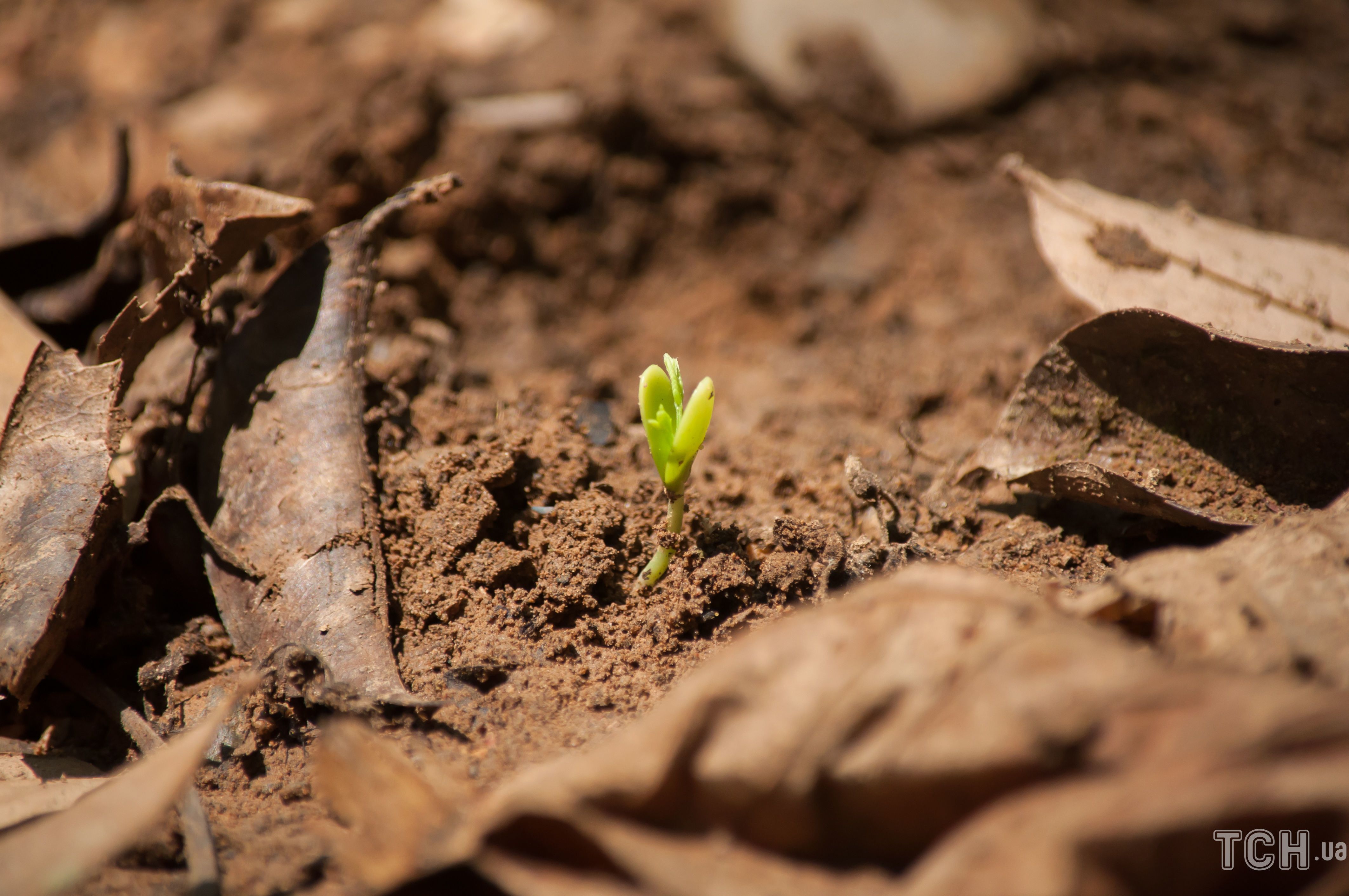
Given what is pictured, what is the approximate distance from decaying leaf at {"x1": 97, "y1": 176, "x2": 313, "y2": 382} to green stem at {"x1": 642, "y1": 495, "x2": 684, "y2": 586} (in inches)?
34.4

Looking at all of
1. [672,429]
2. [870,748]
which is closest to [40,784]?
[672,429]

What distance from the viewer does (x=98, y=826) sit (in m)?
0.92

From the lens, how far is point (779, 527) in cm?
146

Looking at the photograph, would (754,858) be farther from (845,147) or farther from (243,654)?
(845,147)

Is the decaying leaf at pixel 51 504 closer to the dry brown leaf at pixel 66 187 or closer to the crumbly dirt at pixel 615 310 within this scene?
the crumbly dirt at pixel 615 310

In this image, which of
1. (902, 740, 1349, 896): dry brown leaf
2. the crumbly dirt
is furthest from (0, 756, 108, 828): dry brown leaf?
(902, 740, 1349, 896): dry brown leaf

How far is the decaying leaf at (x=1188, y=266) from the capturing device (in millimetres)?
1600

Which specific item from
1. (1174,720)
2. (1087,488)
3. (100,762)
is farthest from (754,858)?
(100,762)

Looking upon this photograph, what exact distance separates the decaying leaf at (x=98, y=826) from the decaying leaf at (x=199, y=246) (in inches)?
31.8

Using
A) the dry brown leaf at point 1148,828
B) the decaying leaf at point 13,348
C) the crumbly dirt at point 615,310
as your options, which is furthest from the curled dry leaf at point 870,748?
the decaying leaf at point 13,348

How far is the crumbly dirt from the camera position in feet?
4.43

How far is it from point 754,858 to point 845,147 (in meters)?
2.76

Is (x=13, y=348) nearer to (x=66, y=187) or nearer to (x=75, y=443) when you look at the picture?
(x=75, y=443)

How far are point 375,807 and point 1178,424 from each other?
1397 mm
